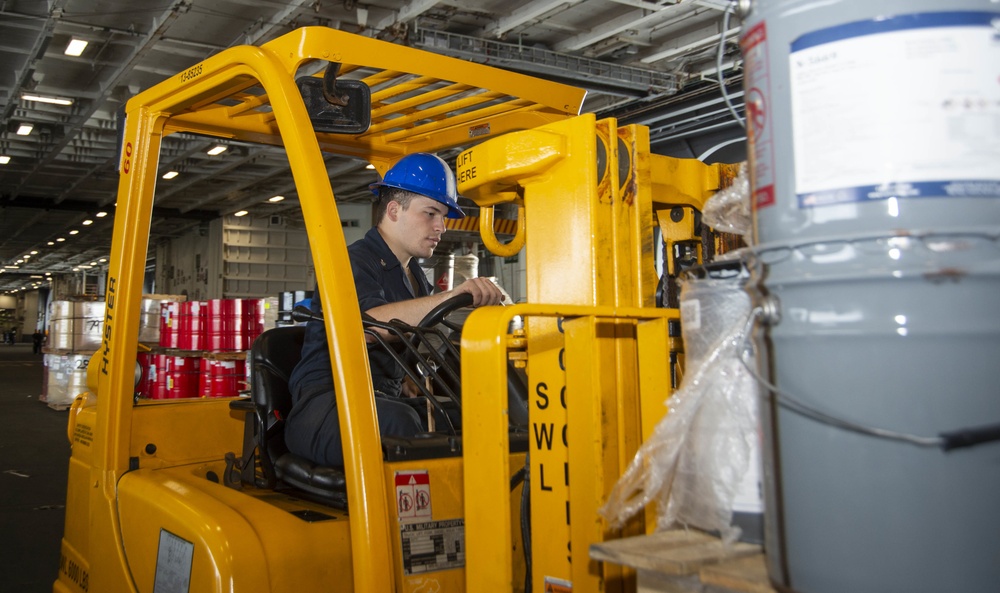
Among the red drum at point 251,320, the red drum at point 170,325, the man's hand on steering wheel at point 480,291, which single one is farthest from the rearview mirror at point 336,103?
the red drum at point 170,325

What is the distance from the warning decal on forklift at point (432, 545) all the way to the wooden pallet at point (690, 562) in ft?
3.48

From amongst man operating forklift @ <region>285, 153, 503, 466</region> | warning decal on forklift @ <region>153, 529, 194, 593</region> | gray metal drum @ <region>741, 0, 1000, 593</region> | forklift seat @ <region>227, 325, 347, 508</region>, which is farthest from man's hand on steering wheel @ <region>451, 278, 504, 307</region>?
gray metal drum @ <region>741, 0, 1000, 593</region>

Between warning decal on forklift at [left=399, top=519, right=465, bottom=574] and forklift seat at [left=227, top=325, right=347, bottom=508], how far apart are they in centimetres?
47

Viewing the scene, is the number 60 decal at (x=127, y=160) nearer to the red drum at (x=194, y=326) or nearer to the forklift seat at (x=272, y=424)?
the forklift seat at (x=272, y=424)

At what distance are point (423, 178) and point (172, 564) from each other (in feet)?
5.40

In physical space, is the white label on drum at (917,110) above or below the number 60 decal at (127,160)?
below

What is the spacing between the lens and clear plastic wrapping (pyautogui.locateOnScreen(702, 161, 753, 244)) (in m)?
1.54

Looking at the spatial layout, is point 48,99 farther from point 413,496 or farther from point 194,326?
point 413,496

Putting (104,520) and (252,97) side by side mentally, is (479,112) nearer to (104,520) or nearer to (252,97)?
(252,97)

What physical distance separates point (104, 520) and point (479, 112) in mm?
1960

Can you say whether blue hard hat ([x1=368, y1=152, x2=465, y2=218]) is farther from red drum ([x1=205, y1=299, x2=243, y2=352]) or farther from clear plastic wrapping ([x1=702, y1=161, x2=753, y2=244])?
red drum ([x1=205, y1=299, x2=243, y2=352])

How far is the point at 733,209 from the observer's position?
157 cm

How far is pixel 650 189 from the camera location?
194 centimetres

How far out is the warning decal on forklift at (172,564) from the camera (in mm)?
2447
